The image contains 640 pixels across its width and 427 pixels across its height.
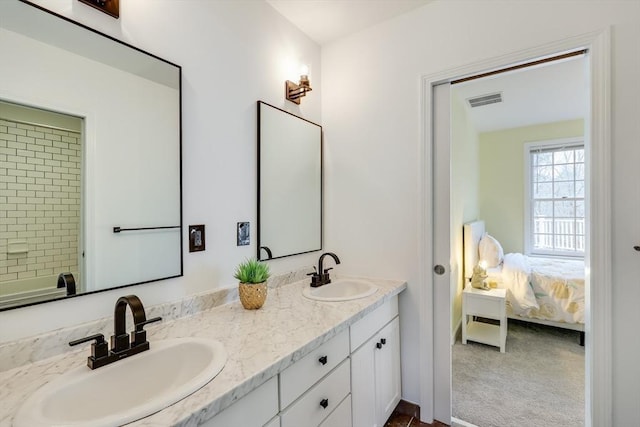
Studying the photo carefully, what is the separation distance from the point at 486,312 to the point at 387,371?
5.07 ft

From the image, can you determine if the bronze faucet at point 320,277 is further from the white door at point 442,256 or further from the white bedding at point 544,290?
the white bedding at point 544,290

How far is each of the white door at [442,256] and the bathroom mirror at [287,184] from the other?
80 cm

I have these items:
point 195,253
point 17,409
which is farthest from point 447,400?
point 17,409

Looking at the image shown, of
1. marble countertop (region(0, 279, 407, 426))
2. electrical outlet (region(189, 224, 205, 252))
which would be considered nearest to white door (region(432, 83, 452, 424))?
marble countertop (region(0, 279, 407, 426))

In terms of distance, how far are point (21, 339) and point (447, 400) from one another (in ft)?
6.64

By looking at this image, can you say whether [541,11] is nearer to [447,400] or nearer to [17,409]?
[447,400]

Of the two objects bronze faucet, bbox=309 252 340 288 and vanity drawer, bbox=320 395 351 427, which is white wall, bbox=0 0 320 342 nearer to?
bronze faucet, bbox=309 252 340 288

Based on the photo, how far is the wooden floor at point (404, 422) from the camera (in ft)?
5.96

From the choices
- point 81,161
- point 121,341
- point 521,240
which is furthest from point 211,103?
point 521,240

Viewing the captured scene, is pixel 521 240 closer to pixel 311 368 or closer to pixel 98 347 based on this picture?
pixel 311 368

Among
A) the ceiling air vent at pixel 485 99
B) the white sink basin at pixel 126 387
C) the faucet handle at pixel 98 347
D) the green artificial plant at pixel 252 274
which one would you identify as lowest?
the white sink basin at pixel 126 387

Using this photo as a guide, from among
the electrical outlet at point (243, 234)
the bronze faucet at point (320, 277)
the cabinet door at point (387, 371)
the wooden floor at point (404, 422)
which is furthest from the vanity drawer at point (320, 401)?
the electrical outlet at point (243, 234)


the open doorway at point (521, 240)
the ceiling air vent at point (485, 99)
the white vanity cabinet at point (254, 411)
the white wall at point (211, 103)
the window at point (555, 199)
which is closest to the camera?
the white vanity cabinet at point (254, 411)

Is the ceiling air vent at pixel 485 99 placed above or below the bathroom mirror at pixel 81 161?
above
